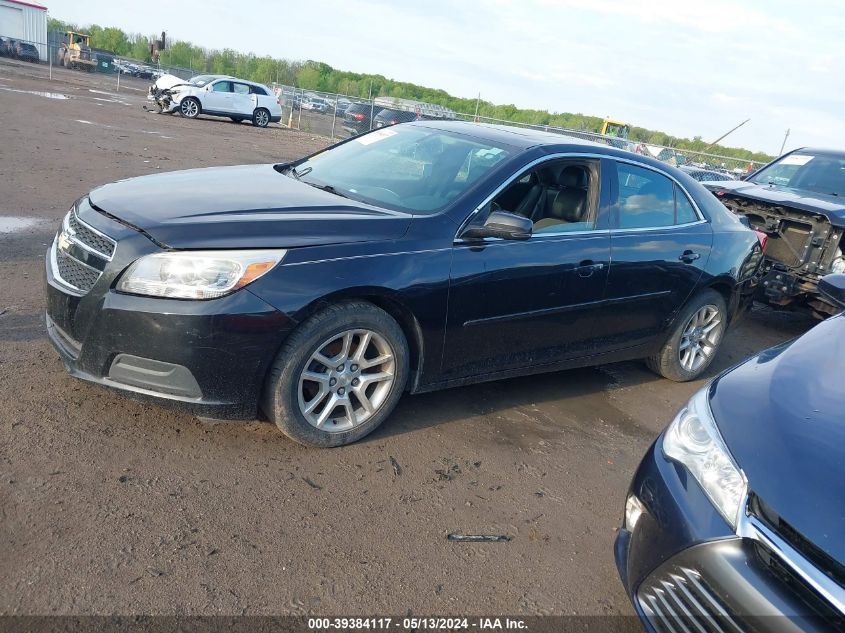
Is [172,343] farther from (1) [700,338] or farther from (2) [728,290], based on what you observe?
(2) [728,290]

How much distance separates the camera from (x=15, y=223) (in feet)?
21.6

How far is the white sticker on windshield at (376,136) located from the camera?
187 inches

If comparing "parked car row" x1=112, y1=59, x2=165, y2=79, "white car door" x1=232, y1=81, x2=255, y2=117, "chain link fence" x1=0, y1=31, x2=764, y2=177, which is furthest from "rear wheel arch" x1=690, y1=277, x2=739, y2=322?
"parked car row" x1=112, y1=59, x2=165, y2=79

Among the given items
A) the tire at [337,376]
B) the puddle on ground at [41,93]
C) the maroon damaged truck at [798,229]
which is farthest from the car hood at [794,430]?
the puddle on ground at [41,93]

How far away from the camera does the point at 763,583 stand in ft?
6.08

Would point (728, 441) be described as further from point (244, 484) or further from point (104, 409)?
point (104, 409)

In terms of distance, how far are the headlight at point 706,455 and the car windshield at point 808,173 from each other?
21.6ft

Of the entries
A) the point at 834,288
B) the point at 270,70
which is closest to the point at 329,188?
the point at 834,288

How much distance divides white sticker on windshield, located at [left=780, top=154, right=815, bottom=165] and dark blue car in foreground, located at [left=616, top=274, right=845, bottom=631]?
22.3ft

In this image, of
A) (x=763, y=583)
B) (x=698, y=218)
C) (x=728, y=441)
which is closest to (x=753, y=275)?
(x=698, y=218)

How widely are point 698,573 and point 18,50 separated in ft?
185

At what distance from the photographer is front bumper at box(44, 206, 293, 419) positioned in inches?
116

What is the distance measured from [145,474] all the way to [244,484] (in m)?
0.44

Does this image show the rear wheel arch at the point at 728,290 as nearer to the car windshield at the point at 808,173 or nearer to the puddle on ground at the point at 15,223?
the car windshield at the point at 808,173
